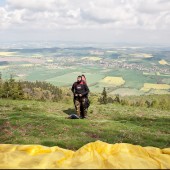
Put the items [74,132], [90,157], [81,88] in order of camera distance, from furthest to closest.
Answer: [81,88] < [74,132] < [90,157]

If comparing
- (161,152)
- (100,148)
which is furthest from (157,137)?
(100,148)

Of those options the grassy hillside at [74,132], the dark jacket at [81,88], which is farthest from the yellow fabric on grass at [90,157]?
the dark jacket at [81,88]

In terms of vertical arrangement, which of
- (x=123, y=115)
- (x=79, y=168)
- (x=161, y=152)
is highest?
(x=79, y=168)

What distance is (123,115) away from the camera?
3141cm

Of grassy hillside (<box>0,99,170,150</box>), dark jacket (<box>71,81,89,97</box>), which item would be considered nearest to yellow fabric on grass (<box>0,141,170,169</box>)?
grassy hillside (<box>0,99,170,150</box>)

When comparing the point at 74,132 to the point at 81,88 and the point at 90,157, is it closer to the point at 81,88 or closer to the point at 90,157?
the point at 81,88

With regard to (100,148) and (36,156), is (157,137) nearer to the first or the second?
(100,148)

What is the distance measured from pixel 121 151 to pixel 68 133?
10014 millimetres

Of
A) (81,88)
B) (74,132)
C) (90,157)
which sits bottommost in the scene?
(74,132)

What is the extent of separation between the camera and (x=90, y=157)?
10641mm

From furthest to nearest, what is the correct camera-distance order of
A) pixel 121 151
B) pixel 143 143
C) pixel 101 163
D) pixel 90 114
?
pixel 90 114, pixel 143 143, pixel 121 151, pixel 101 163

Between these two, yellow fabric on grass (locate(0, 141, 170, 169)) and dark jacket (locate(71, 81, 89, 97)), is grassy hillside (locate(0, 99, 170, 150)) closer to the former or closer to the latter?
dark jacket (locate(71, 81, 89, 97))

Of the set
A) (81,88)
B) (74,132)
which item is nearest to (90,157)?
(74,132)

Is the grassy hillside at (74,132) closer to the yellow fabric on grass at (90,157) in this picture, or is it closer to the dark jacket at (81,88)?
the dark jacket at (81,88)
